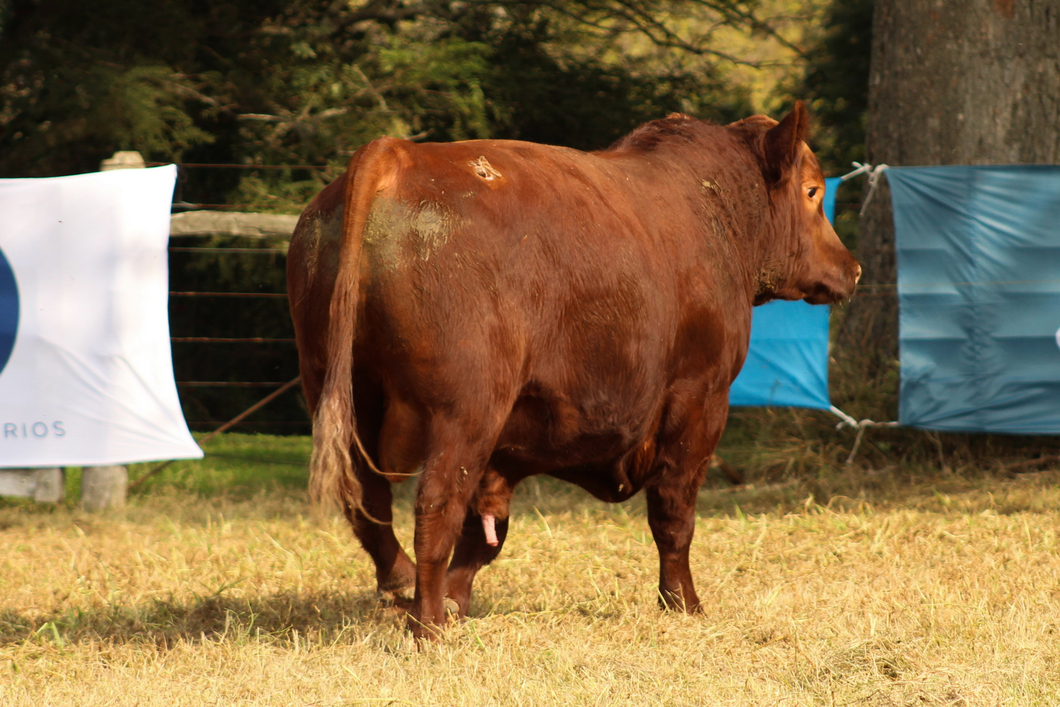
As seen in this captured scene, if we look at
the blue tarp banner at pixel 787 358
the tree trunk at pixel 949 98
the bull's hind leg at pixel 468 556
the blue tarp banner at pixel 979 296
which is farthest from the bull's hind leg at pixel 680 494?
the tree trunk at pixel 949 98

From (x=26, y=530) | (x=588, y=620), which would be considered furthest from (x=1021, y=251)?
(x=26, y=530)

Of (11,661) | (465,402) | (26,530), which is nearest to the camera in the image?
(465,402)

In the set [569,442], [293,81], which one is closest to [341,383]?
[569,442]

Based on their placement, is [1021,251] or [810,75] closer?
[1021,251]

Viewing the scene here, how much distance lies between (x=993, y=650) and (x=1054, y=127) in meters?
4.59

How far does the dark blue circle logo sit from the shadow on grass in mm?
1815

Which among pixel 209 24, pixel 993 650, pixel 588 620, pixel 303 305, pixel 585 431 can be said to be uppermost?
pixel 209 24

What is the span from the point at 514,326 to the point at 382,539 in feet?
3.08

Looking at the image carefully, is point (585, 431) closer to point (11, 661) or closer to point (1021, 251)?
point (11, 661)

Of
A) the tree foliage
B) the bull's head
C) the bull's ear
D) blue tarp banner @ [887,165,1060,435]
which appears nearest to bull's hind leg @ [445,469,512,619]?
the bull's head

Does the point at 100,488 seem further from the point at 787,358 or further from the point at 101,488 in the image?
the point at 787,358

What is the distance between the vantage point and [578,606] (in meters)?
3.86

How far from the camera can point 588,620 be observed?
369cm

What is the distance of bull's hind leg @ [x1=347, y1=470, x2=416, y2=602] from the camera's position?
3363 mm
